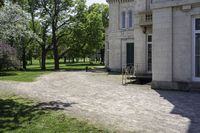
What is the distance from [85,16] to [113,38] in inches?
613

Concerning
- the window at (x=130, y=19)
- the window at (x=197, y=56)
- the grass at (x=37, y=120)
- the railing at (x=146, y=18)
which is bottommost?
the grass at (x=37, y=120)

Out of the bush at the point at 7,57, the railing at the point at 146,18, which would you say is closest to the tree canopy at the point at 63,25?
the bush at the point at 7,57

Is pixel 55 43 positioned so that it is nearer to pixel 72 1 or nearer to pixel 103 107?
pixel 72 1

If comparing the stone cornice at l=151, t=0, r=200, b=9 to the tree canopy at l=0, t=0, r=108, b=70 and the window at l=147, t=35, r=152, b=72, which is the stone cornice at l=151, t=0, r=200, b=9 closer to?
the window at l=147, t=35, r=152, b=72

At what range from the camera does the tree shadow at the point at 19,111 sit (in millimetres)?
9544

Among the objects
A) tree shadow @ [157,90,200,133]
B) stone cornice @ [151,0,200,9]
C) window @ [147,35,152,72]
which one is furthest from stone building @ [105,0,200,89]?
window @ [147,35,152,72]

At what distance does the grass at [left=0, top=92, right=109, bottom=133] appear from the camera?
8766mm

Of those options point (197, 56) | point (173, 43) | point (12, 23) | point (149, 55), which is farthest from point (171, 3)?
point (12, 23)

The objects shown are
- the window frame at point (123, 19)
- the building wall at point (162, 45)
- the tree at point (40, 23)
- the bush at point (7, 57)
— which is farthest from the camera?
the tree at point (40, 23)

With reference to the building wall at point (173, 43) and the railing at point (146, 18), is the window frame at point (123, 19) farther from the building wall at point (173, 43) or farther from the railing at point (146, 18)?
the building wall at point (173, 43)

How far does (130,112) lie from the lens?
10.9 metres

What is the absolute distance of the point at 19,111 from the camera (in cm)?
1137

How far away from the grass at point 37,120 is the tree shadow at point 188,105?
2.48 metres

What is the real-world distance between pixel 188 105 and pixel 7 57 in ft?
79.4
